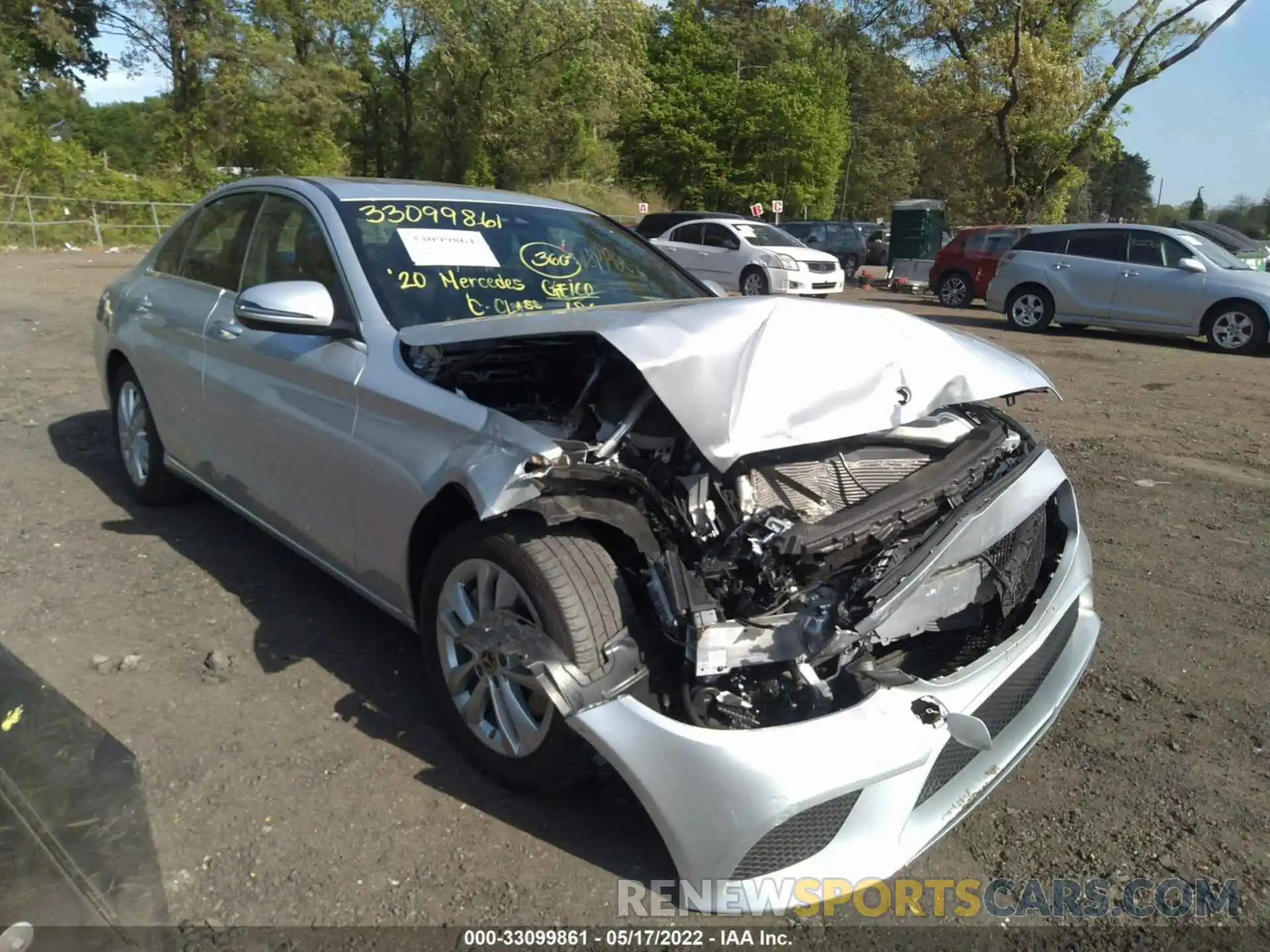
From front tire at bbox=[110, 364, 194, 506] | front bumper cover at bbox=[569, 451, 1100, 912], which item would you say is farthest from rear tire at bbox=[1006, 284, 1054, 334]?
front bumper cover at bbox=[569, 451, 1100, 912]

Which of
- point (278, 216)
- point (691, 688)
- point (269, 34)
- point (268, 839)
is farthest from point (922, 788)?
point (269, 34)

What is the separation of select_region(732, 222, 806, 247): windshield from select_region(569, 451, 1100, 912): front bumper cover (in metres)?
17.6

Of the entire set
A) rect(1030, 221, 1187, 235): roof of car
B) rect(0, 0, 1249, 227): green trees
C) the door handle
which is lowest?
the door handle

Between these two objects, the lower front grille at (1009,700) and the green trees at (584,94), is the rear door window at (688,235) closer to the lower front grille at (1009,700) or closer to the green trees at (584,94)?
the green trees at (584,94)

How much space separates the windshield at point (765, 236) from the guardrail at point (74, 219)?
1563 centimetres

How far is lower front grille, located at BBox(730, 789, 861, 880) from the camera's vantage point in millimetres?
2309

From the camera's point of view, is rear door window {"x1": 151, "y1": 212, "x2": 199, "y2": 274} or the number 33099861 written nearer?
the number 33099861 written

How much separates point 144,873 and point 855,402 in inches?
79.8

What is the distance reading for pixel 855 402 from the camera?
108 inches

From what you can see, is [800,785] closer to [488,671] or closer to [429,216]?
[488,671]

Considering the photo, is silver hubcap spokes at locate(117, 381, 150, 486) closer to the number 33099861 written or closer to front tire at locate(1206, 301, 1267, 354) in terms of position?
the number 33099861 written

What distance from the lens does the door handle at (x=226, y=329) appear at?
4.07 m

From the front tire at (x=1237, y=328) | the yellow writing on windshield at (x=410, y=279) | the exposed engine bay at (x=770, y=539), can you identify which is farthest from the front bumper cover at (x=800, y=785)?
the front tire at (x=1237, y=328)

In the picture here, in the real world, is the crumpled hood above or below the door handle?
above
